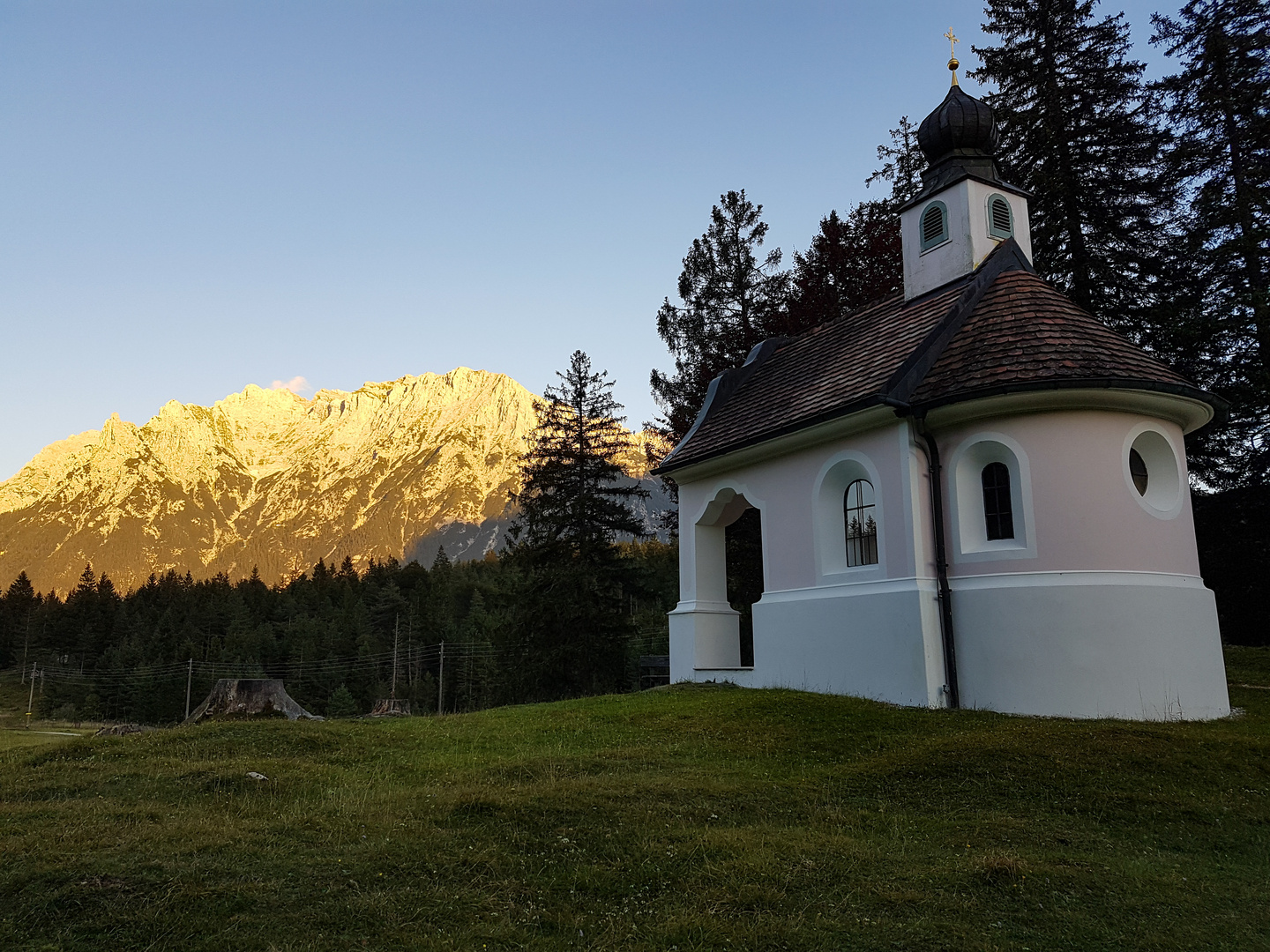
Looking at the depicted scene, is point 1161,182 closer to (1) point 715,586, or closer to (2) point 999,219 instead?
(2) point 999,219

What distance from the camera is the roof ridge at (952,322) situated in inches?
519

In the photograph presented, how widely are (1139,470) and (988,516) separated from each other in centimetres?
234

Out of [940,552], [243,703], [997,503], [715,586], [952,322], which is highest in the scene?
[952,322]

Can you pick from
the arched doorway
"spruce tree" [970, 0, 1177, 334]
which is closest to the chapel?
the arched doorway

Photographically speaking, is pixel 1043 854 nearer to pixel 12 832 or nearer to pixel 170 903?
pixel 170 903

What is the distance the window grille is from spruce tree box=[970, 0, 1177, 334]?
10.7 m

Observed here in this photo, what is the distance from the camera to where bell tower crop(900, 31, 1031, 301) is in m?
16.1

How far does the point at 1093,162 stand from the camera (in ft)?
74.9

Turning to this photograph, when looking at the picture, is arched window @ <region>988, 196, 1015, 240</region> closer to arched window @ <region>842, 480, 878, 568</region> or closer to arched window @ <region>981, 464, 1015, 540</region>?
arched window @ <region>981, 464, 1015, 540</region>

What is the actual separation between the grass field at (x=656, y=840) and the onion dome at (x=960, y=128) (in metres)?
10.8

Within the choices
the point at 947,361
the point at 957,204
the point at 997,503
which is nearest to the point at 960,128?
the point at 957,204

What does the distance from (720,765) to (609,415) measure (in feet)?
83.5

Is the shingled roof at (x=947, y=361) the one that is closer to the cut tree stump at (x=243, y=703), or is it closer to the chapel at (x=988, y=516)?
the chapel at (x=988, y=516)

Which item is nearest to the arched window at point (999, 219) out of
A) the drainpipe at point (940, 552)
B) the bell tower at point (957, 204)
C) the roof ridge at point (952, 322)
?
the bell tower at point (957, 204)
